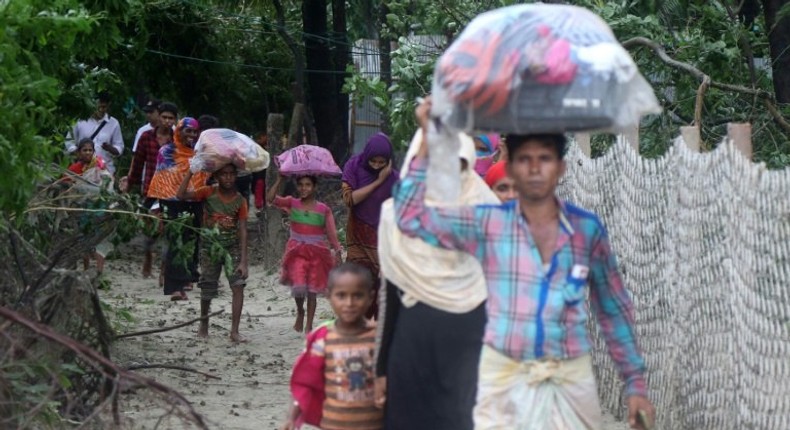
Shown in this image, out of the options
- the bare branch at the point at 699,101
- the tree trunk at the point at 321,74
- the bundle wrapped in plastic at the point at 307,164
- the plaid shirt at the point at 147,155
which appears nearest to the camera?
the bare branch at the point at 699,101

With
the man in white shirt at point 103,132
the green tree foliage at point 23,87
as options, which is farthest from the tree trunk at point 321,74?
the green tree foliage at point 23,87

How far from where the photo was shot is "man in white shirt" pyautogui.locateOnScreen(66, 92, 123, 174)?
16266mm

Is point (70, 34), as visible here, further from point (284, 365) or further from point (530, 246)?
point (284, 365)

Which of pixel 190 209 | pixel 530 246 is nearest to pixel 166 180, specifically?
pixel 190 209

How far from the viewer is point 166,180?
1328 cm

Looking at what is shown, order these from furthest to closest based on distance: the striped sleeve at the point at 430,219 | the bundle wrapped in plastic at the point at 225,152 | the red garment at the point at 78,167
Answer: the red garment at the point at 78,167
the bundle wrapped in plastic at the point at 225,152
the striped sleeve at the point at 430,219

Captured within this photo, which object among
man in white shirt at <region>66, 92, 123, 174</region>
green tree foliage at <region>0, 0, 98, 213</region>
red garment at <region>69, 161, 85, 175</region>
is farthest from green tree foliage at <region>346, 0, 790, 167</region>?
man in white shirt at <region>66, 92, 123, 174</region>

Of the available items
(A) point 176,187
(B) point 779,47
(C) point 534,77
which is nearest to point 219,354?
(A) point 176,187

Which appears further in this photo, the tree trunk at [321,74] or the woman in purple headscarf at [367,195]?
the tree trunk at [321,74]

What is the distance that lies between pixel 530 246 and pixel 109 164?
12446mm

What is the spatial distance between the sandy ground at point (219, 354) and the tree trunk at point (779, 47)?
13.6ft

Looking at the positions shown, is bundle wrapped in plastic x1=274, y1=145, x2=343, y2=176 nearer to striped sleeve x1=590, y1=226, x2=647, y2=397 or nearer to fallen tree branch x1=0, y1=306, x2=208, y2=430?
fallen tree branch x1=0, y1=306, x2=208, y2=430

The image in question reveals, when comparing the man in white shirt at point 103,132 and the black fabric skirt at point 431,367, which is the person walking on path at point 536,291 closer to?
the black fabric skirt at point 431,367

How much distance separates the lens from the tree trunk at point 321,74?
22.7 m
